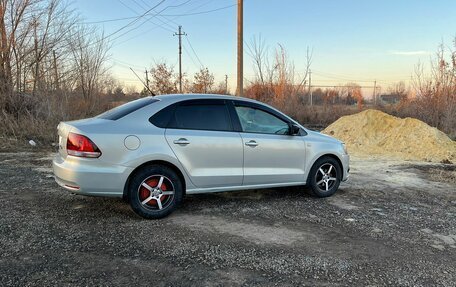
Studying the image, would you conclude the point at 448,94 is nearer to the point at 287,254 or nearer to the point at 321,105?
the point at 321,105

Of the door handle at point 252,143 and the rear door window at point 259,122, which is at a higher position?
the rear door window at point 259,122

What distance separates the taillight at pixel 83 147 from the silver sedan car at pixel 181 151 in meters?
0.01

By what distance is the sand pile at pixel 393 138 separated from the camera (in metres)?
12.3

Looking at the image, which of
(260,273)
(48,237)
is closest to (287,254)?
(260,273)

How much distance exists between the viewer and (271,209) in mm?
5758

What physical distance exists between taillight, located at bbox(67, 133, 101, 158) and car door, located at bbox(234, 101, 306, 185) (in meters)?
2.10

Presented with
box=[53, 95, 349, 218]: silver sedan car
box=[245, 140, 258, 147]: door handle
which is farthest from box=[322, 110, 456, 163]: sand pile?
box=[245, 140, 258, 147]: door handle

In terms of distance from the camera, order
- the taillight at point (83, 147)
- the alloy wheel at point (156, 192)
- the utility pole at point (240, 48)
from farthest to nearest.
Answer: the utility pole at point (240, 48)
the alloy wheel at point (156, 192)
the taillight at point (83, 147)

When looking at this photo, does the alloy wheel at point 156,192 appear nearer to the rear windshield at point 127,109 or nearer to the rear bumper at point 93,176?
the rear bumper at point 93,176

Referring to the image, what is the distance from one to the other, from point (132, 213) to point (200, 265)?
1.88 metres

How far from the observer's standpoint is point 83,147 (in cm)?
466

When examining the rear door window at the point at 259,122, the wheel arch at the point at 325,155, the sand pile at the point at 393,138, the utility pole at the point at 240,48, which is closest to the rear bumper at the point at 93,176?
the rear door window at the point at 259,122

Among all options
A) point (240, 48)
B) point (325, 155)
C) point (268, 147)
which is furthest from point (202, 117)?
point (240, 48)

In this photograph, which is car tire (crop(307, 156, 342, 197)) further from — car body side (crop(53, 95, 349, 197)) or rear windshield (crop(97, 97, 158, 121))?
rear windshield (crop(97, 97, 158, 121))
